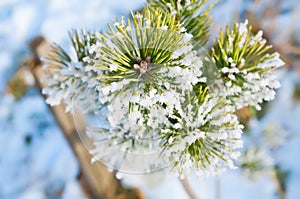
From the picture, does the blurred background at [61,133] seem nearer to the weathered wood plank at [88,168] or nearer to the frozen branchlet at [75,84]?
the weathered wood plank at [88,168]

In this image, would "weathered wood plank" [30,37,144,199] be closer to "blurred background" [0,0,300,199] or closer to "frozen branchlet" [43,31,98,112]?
"blurred background" [0,0,300,199]

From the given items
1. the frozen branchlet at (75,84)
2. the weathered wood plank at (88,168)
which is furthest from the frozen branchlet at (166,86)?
the weathered wood plank at (88,168)

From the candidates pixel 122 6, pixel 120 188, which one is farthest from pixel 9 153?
pixel 122 6

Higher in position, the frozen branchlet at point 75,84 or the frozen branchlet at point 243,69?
the frozen branchlet at point 75,84

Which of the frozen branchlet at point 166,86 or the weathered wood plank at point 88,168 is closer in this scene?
the frozen branchlet at point 166,86

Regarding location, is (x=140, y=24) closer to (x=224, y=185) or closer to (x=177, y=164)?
(x=177, y=164)

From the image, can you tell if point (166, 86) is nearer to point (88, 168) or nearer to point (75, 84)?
point (75, 84)
